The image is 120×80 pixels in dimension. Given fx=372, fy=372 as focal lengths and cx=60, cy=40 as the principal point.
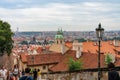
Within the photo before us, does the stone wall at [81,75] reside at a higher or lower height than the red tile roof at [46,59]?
higher

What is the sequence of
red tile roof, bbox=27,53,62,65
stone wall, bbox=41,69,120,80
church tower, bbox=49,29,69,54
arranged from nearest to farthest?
stone wall, bbox=41,69,120,80 < red tile roof, bbox=27,53,62,65 < church tower, bbox=49,29,69,54

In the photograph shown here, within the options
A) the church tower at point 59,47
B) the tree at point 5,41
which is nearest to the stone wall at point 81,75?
the tree at point 5,41

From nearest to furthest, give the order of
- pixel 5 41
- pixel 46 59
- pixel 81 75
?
pixel 81 75 → pixel 5 41 → pixel 46 59

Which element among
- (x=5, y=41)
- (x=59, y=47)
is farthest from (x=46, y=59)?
(x=59, y=47)

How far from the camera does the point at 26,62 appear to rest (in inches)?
2271

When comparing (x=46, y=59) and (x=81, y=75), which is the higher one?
(x=81, y=75)

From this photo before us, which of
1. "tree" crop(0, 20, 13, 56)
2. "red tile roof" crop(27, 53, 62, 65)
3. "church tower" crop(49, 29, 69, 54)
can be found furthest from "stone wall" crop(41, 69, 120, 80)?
"church tower" crop(49, 29, 69, 54)

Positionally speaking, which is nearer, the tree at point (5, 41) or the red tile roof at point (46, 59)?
the tree at point (5, 41)

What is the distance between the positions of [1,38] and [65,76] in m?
36.6

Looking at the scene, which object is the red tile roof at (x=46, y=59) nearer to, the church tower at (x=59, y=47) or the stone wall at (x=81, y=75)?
the church tower at (x=59, y=47)

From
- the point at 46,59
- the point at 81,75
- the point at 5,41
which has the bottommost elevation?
the point at 46,59

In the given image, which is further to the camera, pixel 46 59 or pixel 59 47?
pixel 59 47

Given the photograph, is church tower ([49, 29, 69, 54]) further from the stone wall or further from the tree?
the stone wall

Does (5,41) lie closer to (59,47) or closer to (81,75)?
(59,47)
